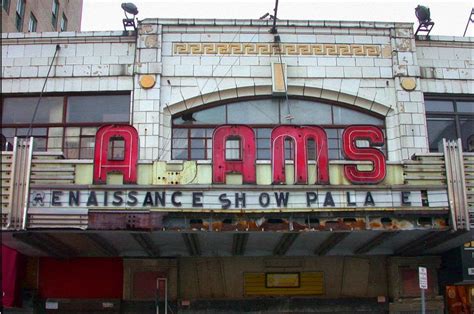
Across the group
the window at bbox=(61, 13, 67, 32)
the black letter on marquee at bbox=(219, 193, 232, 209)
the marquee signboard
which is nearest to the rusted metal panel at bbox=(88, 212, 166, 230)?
the marquee signboard

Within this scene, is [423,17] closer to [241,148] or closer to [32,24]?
[241,148]

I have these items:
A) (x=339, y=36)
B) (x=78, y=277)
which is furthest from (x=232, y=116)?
(x=78, y=277)

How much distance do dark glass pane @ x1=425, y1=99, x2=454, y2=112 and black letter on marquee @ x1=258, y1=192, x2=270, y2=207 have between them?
6788 millimetres

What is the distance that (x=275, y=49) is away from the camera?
18.7m

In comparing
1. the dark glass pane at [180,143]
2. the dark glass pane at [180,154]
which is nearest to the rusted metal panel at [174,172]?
the dark glass pane at [180,154]

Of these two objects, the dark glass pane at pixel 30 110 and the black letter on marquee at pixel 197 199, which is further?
the dark glass pane at pixel 30 110

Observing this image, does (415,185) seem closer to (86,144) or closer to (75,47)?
(86,144)

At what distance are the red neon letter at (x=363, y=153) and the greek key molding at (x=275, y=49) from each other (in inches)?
158

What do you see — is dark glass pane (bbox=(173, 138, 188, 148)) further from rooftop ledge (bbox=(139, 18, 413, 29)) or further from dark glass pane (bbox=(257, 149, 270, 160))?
rooftop ledge (bbox=(139, 18, 413, 29))

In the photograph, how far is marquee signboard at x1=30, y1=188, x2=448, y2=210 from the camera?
48.9ft

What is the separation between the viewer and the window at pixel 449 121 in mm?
18766

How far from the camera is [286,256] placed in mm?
18078

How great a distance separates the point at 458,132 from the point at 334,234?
6.05 meters

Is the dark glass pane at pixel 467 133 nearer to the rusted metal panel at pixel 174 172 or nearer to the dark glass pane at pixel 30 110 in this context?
the rusted metal panel at pixel 174 172
